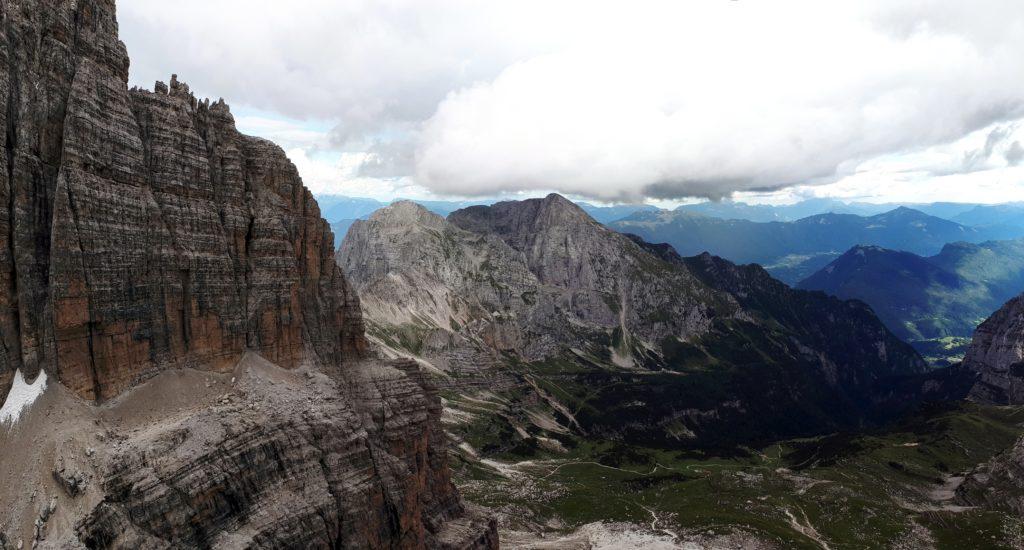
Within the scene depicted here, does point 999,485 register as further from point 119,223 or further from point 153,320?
point 119,223

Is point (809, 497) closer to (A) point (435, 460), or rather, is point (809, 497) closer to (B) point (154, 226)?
(A) point (435, 460)

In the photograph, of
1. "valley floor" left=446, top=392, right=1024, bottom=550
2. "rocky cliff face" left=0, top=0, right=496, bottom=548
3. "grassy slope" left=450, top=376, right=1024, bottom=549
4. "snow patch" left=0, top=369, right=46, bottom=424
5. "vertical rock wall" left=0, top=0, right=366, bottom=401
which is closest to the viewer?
"snow patch" left=0, top=369, right=46, bottom=424

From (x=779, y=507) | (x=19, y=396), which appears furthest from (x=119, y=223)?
(x=779, y=507)

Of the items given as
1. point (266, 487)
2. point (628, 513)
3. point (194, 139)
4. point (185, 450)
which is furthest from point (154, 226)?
point (628, 513)

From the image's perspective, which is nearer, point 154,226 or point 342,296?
point 154,226

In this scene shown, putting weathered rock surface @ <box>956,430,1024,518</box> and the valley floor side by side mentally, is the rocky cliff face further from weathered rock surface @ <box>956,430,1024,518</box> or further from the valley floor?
weathered rock surface @ <box>956,430,1024,518</box>

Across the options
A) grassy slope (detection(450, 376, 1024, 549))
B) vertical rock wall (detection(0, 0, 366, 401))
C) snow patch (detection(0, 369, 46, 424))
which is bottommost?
grassy slope (detection(450, 376, 1024, 549))

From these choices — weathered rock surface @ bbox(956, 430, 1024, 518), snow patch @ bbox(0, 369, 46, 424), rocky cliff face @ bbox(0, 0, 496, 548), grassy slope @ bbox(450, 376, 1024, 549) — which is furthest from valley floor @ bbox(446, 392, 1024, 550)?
snow patch @ bbox(0, 369, 46, 424)
